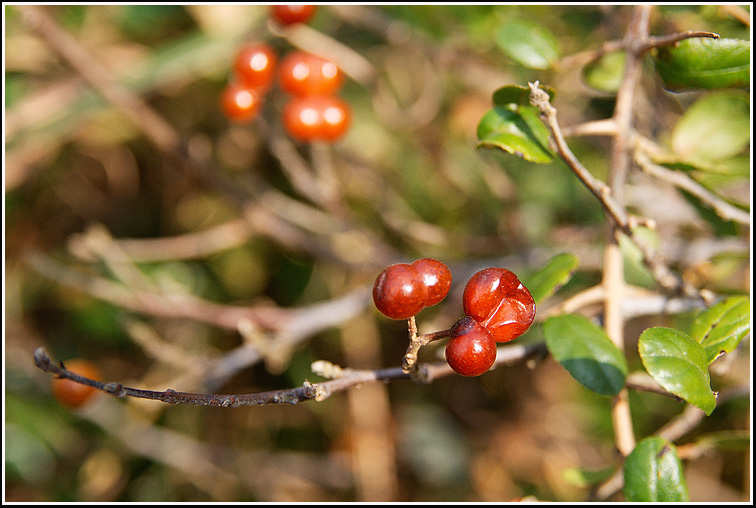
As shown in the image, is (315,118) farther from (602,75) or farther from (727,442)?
(727,442)

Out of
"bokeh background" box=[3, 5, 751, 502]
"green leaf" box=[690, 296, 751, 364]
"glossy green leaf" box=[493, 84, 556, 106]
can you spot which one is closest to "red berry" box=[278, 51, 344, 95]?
"bokeh background" box=[3, 5, 751, 502]

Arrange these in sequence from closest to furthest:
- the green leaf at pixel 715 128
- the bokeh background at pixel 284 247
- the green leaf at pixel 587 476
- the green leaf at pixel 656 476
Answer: the green leaf at pixel 656 476
the green leaf at pixel 587 476
the green leaf at pixel 715 128
the bokeh background at pixel 284 247

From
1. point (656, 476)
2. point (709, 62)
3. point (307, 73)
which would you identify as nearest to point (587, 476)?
point (656, 476)

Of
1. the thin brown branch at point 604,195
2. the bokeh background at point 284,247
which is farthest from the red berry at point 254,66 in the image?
the thin brown branch at point 604,195

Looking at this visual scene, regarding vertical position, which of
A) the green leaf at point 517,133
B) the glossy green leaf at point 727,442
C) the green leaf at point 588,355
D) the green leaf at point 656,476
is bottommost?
the green leaf at point 656,476

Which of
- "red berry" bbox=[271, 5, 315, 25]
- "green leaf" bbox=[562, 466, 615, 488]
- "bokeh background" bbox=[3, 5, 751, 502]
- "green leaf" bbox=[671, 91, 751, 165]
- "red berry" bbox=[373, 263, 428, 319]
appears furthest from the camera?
"bokeh background" bbox=[3, 5, 751, 502]

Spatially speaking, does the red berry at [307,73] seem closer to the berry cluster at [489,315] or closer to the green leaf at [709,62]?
the green leaf at [709,62]

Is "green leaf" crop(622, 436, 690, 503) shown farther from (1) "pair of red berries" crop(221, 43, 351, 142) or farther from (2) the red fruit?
(1) "pair of red berries" crop(221, 43, 351, 142)
